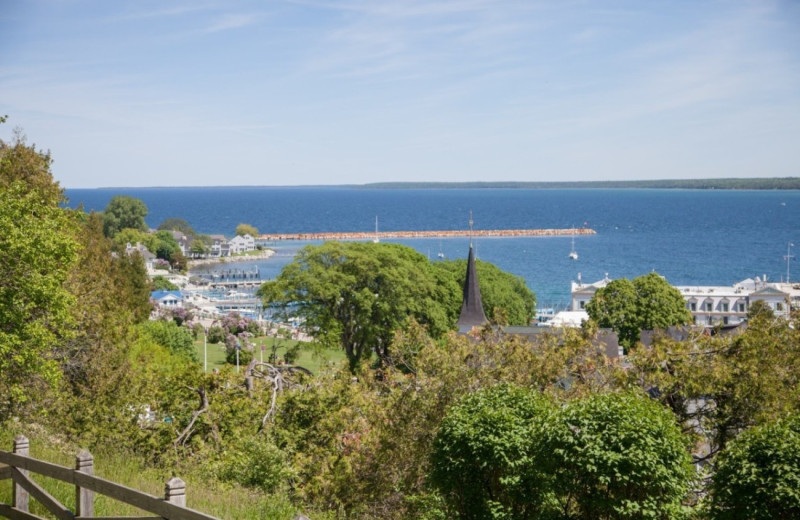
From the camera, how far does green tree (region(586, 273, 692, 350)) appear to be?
50875 mm

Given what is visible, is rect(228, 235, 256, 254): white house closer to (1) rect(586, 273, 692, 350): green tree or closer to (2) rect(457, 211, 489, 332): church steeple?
(1) rect(586, 273, 692, 350): green tree

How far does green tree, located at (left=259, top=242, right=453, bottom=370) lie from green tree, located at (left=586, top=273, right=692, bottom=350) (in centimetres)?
1209

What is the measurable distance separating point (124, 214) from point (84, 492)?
493 feet

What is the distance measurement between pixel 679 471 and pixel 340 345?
1499 inches

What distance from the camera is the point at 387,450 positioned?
48.2ft

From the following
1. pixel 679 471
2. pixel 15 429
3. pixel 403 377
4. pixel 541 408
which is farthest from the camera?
pixel 403 377

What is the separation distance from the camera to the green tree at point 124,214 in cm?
14638

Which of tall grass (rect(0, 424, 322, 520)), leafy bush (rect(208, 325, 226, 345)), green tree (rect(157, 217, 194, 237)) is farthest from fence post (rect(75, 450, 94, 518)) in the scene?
green tree (rect(157, 217, 194, 237))

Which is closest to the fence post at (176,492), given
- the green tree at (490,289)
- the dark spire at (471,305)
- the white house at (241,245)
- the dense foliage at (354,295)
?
the dense foliage at (354,295)

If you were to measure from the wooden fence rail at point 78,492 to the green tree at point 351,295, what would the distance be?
114 ft

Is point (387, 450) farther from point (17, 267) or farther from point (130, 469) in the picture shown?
point (17, 267)

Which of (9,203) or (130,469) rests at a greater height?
(9,203)

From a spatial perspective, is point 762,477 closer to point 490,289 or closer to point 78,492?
point 78,492

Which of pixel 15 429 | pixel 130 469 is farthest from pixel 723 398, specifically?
pixel 15 429
